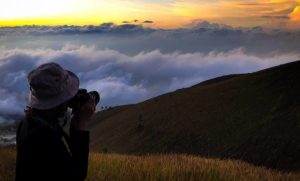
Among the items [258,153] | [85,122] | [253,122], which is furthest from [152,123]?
[85,122]

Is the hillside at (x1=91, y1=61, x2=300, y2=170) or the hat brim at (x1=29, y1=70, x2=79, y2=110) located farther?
the hillside at (x1=91, y1=61, x2=300, y2=170)

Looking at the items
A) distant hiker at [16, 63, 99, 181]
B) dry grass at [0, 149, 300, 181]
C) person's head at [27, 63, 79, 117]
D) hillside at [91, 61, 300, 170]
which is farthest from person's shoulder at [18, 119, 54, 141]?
hillside at [91, 61, 300, 170]

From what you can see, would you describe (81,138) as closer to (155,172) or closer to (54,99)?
(54,99)

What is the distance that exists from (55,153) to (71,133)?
0.90 ft

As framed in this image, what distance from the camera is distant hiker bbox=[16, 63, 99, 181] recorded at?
13.9ft

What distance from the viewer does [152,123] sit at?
65.1 m

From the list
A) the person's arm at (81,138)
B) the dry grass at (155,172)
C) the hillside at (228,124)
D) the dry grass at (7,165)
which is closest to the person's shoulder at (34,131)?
the person's arm at (81,138)

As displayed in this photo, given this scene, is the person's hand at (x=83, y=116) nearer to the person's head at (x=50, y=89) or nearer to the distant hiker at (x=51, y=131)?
the distant hiker at (x=51, y=131)

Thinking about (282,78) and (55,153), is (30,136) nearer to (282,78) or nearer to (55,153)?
(55,153)

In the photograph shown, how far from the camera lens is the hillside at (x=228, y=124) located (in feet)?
157

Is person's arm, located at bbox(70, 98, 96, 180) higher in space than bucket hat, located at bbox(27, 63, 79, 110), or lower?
lower

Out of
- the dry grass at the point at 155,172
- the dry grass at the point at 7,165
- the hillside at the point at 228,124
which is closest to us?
the dry grass at the point at 155,172

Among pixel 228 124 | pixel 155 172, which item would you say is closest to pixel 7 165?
pixel 155 172

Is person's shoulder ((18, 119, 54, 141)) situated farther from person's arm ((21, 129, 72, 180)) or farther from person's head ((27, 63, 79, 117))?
person's head ((27, 63, 79, 117))
